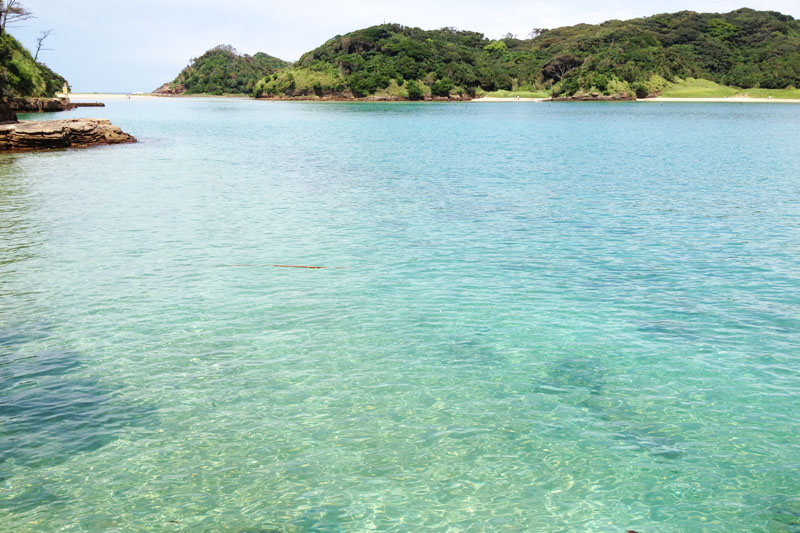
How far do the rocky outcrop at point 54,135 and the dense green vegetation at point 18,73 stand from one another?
41.6 m

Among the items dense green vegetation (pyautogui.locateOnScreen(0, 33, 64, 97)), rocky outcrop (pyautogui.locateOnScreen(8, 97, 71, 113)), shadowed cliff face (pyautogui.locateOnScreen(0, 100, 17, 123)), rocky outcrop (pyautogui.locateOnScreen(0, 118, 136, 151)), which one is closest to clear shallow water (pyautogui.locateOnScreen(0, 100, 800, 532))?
rocky outcrop (pyautogui.locateOnScreen(0, 118, 136, 151))

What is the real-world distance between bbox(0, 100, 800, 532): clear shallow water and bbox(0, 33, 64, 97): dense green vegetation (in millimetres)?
81743

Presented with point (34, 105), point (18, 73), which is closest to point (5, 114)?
A: point (34, 105)

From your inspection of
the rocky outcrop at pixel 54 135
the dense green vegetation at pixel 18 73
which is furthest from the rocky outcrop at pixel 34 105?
the rocky outcrop at pixel 54 135

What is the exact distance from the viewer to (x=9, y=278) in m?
14.6

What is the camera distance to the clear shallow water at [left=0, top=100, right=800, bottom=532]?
661 cm

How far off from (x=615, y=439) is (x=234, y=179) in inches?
1113

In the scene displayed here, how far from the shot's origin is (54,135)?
4719 cm

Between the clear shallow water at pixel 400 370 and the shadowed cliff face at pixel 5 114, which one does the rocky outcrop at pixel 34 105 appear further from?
the clear shallow water at pixel 400 370

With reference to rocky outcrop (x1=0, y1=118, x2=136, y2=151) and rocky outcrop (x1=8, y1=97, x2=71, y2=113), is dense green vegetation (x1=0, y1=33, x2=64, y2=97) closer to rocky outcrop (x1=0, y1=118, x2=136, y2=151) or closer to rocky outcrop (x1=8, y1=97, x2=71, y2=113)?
rocky outcrop (x1=8, y1=97, x2=71, y2=113)

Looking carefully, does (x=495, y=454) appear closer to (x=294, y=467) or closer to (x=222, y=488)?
(x=294, y=467)

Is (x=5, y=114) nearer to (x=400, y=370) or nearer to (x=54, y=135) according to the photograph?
(x=54, y=135)

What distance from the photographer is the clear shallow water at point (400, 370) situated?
6613 mm

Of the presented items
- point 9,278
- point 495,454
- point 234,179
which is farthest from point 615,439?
point 234,179
